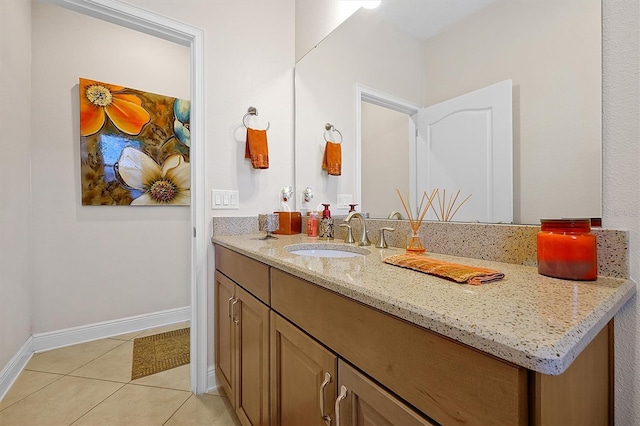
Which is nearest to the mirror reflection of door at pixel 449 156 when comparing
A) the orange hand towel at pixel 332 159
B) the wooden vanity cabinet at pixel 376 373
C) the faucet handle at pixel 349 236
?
the faucet handle at pixel 349 236

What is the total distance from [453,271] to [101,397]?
1.93 meters

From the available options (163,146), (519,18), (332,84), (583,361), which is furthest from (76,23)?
(583,361)

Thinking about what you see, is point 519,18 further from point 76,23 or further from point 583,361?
point 76,23

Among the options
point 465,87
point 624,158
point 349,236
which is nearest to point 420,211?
point 349,236

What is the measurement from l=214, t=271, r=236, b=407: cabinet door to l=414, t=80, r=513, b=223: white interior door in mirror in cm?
101

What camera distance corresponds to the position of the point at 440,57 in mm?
1084

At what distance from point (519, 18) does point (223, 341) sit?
1.78 m

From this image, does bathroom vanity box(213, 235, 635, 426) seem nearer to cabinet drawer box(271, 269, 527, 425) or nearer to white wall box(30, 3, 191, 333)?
cabinet drawer box(271, 269, 527, 425)

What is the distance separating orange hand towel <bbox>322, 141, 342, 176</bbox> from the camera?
1.67 meters

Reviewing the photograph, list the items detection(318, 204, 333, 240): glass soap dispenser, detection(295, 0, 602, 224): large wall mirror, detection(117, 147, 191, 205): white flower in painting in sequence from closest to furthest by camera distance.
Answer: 1. detection(295, 0, 602, 224): large wall mirror
2. detection(318, 204, 333, 240): glass soap dispenser
3. detection(117, 147, 191, 205): white flower in painting

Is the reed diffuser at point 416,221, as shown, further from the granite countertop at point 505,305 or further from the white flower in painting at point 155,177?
the white flower in painting at point 155,177

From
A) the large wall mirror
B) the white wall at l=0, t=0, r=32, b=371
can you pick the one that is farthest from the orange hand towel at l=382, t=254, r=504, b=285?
the white wall at l=0, t=0, r=32, b=371

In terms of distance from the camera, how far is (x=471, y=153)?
992mm

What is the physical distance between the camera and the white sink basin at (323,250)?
50.1 inches
